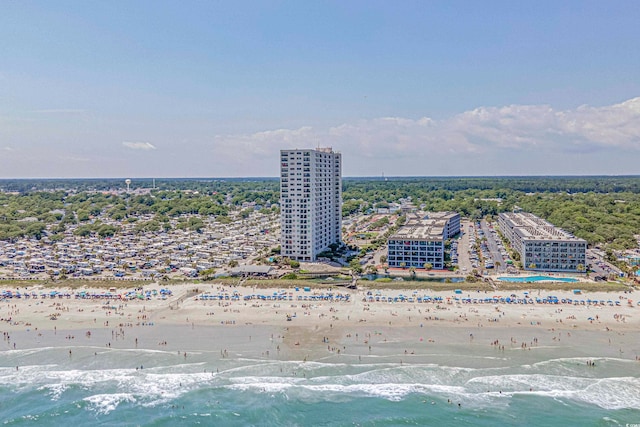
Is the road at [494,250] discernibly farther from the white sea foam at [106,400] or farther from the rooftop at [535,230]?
the white sea foam at [106,400]

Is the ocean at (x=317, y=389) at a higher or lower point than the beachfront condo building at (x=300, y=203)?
lower

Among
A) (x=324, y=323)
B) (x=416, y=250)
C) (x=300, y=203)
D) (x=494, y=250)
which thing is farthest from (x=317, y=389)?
(x=494, y=250)

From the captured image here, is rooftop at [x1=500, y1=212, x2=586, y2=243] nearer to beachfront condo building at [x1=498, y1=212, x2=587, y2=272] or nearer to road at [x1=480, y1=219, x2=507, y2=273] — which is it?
beachfront condo building at [x1=498, y1=212, x2=587, y2=272]

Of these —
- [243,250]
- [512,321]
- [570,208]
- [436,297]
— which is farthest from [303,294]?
[570,208]

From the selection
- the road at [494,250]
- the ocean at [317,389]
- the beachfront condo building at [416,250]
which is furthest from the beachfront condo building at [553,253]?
the ocean at [317,389]

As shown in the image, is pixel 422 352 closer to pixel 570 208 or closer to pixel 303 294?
pixel 303 294

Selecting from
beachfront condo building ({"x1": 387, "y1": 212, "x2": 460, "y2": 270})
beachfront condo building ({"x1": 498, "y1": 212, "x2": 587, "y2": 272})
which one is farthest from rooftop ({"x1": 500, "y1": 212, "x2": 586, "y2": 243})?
beachfront condo building ({"x1": 387, "y1": 212, "x2": 460, "y2": 270})
